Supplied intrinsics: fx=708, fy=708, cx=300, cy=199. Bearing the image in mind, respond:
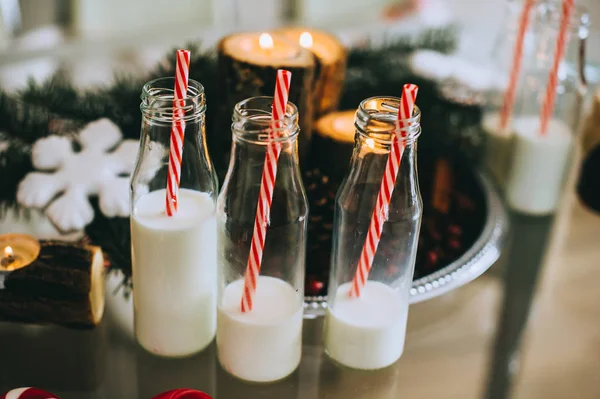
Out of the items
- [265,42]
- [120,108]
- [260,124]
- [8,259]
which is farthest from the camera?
[120,108]

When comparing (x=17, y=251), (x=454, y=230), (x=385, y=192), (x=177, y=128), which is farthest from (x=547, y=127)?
(x=17, y=251)

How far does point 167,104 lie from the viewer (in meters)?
0.58

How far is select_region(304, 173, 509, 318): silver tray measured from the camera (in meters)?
0.70

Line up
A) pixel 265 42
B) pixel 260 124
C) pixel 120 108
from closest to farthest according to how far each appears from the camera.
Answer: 1. pixel 260 124
2. pixel 265 42
3. pixel 120 108

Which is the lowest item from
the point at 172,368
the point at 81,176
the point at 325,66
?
the point at 172,368

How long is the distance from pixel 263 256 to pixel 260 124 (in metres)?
0.13

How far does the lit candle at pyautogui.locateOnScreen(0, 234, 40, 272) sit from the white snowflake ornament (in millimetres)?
47

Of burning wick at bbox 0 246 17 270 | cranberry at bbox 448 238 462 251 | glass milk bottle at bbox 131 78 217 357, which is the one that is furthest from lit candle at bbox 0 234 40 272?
cranberry at bbox 448 238 462 251

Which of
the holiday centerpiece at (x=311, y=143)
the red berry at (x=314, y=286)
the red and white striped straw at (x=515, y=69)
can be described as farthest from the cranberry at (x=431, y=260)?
the red and white striped straw at (x=515, y=69)

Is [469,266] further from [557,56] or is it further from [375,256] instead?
[557,56]

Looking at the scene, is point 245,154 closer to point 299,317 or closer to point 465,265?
point 299,317

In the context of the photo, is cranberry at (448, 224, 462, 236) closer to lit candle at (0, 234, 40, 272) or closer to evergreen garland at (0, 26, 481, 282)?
evergreen garland at (0, 26, 481, 282)

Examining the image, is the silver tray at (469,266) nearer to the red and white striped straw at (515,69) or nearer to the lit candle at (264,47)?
the red and white striped straw at (515,69)

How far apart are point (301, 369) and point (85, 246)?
0.77 feet
